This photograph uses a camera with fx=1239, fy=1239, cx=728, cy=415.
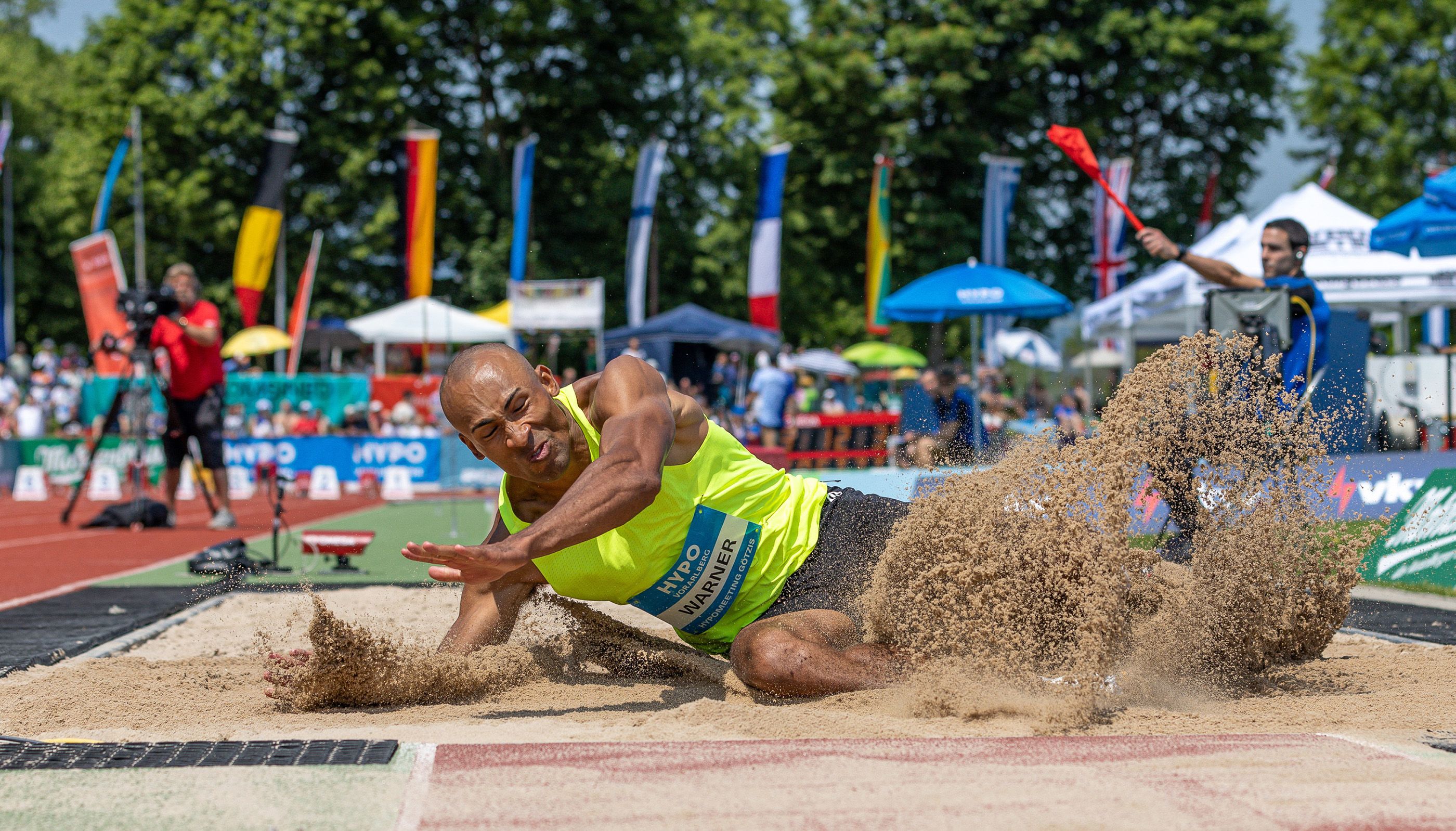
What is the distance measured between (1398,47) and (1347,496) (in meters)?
30.4

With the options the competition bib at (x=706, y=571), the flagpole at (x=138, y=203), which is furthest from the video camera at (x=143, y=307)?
the flagpole at (x=138, y=203)

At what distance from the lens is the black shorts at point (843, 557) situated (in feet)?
12.8

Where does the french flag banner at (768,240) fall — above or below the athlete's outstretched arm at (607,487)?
above

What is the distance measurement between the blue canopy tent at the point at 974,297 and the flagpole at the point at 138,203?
1216cm

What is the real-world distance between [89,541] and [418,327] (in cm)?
1117

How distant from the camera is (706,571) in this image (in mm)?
3707

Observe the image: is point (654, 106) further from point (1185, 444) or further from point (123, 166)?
point (1185, 444)

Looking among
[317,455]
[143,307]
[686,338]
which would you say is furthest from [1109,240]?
[143,307]

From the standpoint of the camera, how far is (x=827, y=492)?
4297 millimetres

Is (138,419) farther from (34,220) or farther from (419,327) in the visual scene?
(34,220)

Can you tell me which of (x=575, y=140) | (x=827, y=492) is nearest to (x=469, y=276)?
(x=575, y=140)

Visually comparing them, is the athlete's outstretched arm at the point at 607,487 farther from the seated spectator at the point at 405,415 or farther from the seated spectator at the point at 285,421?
the seated spectator at the point at 285,421

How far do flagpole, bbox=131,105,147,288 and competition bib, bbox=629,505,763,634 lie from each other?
17860 millimetres

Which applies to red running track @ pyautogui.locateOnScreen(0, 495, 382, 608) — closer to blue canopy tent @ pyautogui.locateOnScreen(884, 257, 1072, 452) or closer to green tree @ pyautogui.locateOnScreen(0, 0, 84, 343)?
blue canopy tent @ pyautogui.locateOnScreen(884, 257, 1072, 452)
